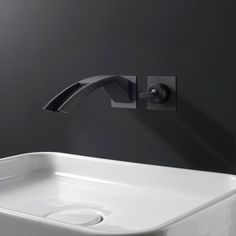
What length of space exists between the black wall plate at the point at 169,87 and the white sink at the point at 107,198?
145 mm

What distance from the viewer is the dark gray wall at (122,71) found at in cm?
123

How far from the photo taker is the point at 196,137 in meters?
1.28

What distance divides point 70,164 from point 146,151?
204 millimetres

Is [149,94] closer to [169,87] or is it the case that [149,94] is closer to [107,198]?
[169,87]

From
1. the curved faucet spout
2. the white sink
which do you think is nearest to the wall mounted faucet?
the curved faucet spout

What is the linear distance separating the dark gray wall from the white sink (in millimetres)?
72

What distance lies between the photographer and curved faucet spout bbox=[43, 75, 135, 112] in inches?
47.1

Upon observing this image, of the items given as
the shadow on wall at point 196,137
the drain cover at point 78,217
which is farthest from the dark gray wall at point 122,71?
the drain cover at point 78,217

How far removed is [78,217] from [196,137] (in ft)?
1.11

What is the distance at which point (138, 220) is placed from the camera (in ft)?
3.60

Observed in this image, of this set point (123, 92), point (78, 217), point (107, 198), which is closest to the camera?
point (78, 217)

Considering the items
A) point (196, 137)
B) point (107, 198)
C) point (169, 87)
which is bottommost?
point (107, 198)

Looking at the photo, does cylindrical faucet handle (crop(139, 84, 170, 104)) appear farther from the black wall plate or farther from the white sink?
the white sink

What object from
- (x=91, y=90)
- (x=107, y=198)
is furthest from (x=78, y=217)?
(x=91, y=90)
